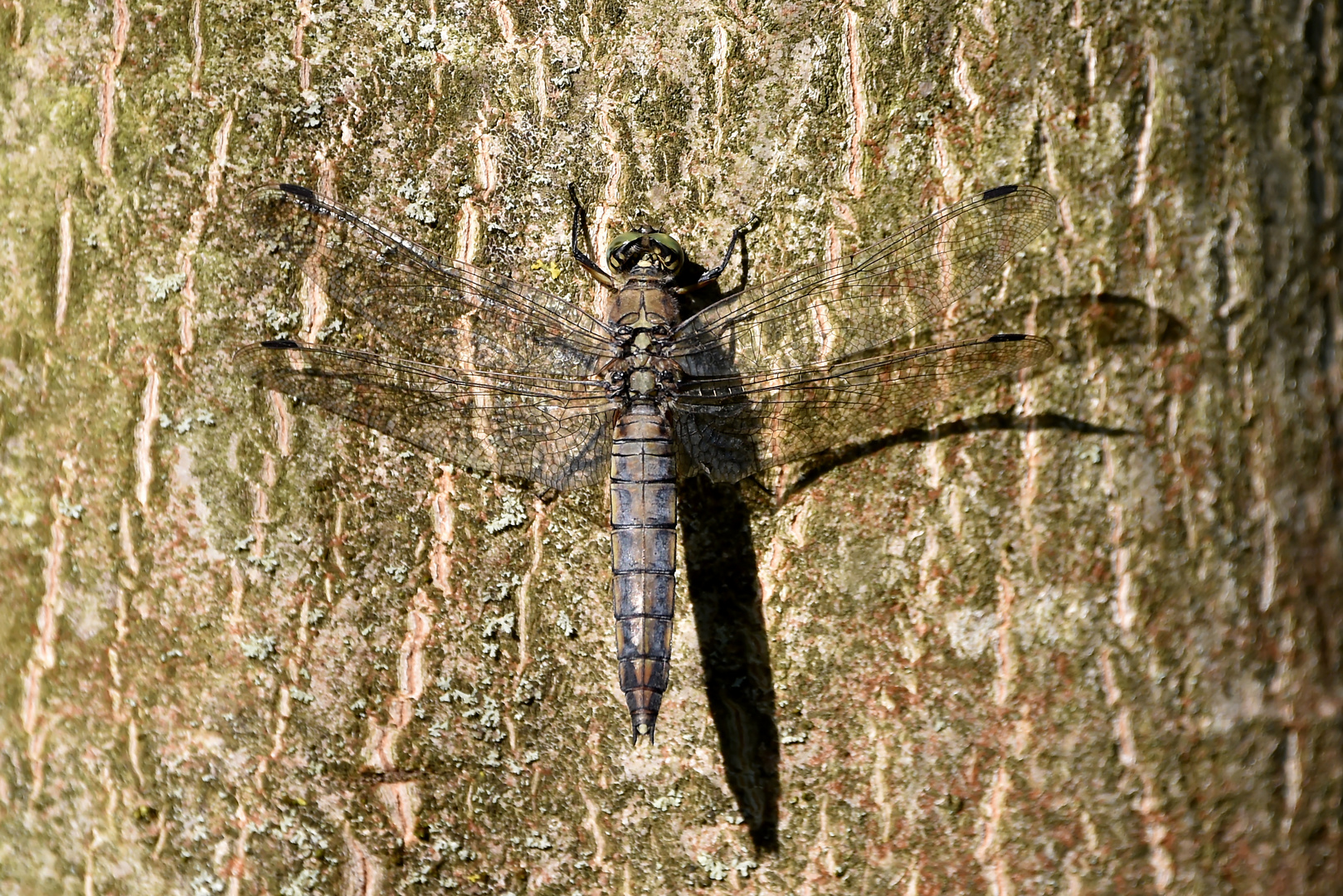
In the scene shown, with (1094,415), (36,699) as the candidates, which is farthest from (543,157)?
(36,699)

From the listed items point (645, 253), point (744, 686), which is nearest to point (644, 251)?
point (645, 253)

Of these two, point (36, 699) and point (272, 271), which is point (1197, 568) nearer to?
point (272, 271)

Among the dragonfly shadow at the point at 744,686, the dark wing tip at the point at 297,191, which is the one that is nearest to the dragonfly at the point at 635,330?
the dark wing tip at the point at 297,191

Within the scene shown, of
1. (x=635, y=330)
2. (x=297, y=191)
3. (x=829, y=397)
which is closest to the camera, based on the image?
(x=297, y=191)

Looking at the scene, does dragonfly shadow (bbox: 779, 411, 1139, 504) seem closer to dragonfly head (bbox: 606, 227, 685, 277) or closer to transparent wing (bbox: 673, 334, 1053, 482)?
transparent wing (bbox: 673, 334, 1053, 482)

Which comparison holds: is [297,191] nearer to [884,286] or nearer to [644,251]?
[644,251]

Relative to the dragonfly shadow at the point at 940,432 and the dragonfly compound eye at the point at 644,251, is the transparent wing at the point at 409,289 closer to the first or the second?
the dragonfly compound eye at the point at 644,251
